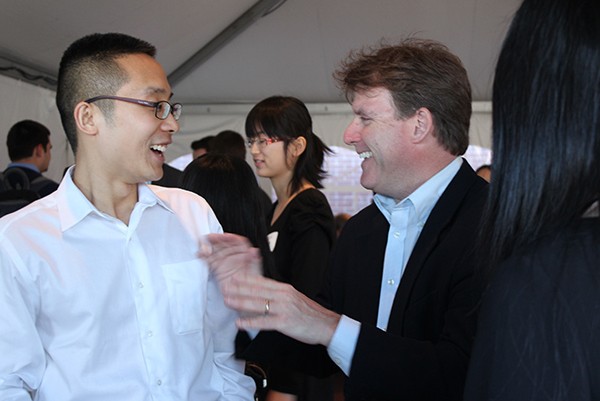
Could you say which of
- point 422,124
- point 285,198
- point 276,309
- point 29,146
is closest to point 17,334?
point 276,309

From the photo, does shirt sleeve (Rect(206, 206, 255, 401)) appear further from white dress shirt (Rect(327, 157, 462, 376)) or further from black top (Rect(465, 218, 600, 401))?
black top (Rect(465, 218, 600, 401))

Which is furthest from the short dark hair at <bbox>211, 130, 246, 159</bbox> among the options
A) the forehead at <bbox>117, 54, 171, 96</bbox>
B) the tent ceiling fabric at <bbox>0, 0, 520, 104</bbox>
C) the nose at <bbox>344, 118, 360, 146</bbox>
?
the forehead at <bbox>117, 54, 171, 96</bbox>

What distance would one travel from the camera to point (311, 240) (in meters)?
3.10

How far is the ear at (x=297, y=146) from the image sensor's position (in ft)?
11.5

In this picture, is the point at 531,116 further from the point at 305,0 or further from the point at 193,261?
the point at 305,0

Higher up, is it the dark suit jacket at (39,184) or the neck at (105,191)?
the neck at (105,191)

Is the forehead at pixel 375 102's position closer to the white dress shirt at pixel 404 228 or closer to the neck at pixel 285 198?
the white dress shirt at pixel 404 228

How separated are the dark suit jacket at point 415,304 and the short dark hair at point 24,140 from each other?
3.39m

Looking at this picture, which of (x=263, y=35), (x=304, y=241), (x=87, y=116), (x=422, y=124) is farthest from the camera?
(x=263, y=35)

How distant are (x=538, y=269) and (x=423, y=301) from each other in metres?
0.86

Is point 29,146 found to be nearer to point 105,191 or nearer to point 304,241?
point 304,241

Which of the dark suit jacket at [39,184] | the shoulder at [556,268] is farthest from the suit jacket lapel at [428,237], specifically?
the dark suit jacket at [39,184]

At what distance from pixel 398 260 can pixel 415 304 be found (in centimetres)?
21

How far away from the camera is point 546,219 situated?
39.0 inches
